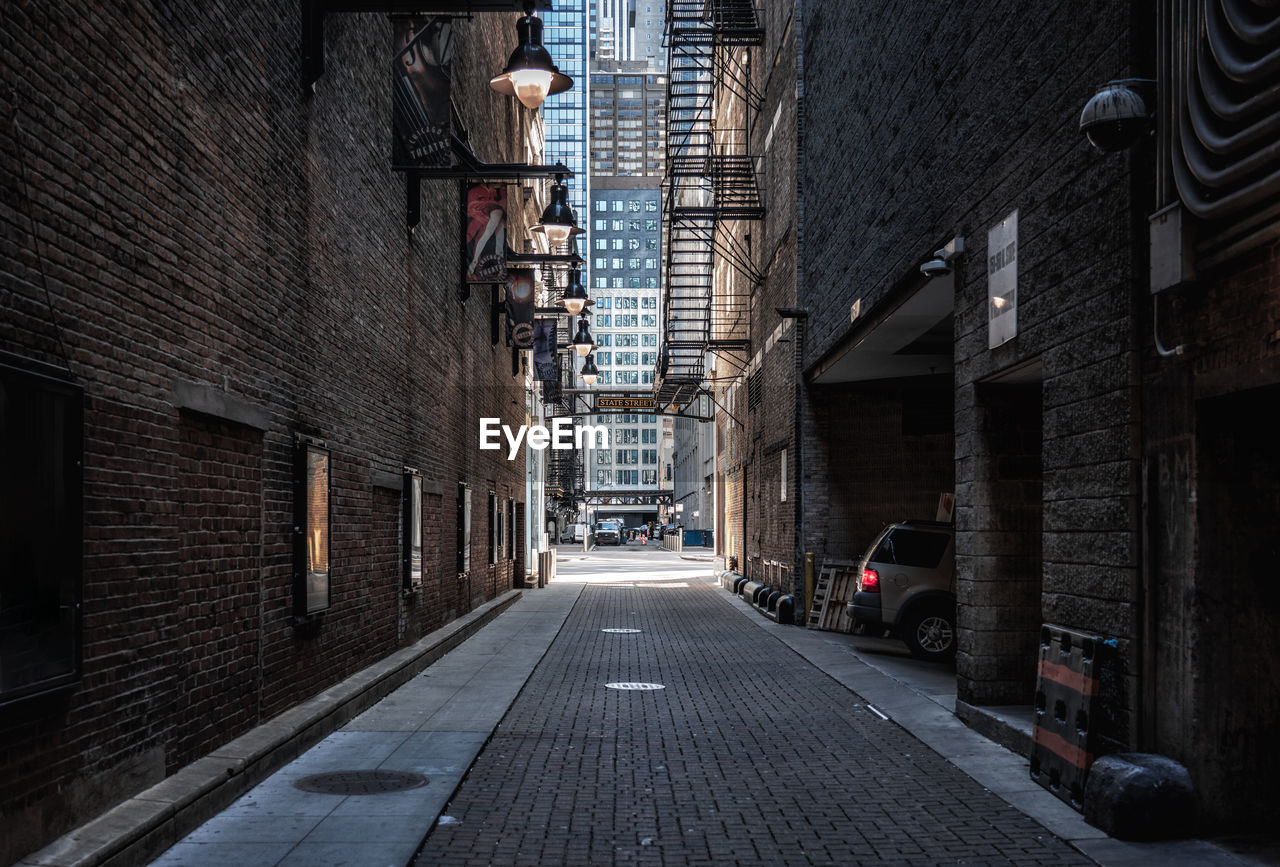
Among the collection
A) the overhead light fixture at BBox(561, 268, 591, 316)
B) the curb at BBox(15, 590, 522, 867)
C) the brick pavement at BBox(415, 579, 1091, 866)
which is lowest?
the brick pavement at BBox(415, 579, 1091, 866)

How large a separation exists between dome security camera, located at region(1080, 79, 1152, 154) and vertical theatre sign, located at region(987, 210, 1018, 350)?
98.2 inches

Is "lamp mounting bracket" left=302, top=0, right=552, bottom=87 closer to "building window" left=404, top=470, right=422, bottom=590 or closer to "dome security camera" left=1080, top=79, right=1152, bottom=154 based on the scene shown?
"dome security camera" left=1080, top=79, right=1152, bottom=154

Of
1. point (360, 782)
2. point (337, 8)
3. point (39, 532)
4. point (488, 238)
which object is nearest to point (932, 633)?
point (488, 238)

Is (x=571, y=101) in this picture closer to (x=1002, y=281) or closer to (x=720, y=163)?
(x=720, y=163)

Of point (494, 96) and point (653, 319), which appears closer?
point (494, 96)

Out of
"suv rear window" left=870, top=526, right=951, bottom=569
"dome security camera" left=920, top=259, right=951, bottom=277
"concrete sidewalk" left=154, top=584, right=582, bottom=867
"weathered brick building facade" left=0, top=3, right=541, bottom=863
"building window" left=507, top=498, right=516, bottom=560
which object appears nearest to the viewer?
"weathered brick building facade" left=0, top=3, right=541, bottom=863

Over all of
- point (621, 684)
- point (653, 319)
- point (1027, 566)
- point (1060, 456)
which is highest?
point (653, 319)

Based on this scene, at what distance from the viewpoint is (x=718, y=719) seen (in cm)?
1112


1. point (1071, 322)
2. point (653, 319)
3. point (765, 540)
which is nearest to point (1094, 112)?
point (1071, 322)

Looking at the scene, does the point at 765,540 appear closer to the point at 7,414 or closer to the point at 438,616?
the point at 438,616

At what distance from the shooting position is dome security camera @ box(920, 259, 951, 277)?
11.4m

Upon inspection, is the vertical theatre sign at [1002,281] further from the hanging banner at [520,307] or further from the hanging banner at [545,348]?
the hanging banner at [545,348]

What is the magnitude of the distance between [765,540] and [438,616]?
10.8 m

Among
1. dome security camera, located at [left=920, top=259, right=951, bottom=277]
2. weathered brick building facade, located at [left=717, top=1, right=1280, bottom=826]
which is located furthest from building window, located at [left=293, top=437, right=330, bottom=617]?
dome security camera, located at [left=920, top=259, right=951, bottom=277]
